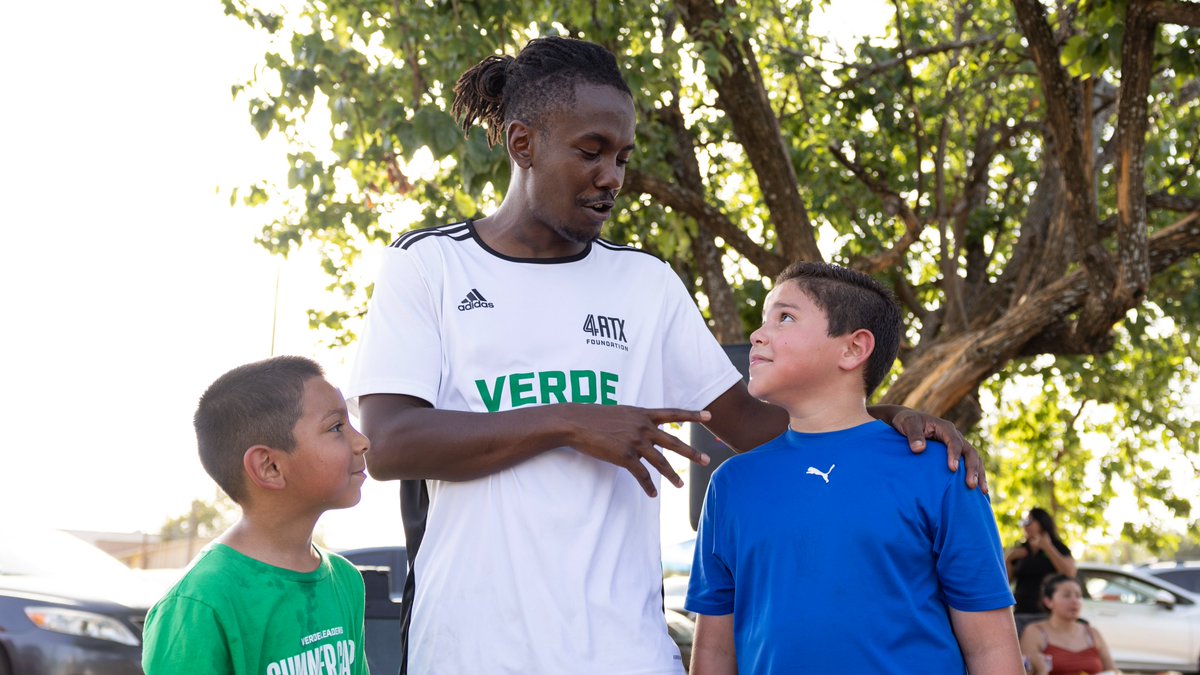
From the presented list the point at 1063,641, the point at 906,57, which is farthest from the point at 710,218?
the point at 1063,641

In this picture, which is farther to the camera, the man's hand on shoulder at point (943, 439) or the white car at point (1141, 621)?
the white car at point (1141, 621)

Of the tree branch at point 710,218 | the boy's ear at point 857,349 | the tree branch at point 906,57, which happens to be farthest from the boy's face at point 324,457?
the tree branch at point 906,57

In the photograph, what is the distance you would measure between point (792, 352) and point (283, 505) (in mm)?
1074

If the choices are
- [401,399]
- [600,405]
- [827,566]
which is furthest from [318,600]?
[827,566]

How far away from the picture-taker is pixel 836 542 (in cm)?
242

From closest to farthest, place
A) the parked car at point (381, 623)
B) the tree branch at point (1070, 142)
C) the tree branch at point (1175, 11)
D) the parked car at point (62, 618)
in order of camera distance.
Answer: the parked car at point (381, 623) → the tree branch at point (1175, 11) → the parked car at point (62, 618) → the tree branch at point (1070, 142)

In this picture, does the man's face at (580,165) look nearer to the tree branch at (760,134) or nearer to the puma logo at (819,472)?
the puma logo at (819,472)

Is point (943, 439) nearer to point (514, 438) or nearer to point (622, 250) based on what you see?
point (622, 250)

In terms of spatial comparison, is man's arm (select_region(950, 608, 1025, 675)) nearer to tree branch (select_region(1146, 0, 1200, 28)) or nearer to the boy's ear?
the boy's ear

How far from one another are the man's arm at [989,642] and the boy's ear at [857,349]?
1.82ft

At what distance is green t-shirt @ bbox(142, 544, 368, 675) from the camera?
7.06 feet

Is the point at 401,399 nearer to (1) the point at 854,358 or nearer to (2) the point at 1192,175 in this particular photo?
(1) the point at 854,358

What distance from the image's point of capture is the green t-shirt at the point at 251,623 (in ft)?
7.06

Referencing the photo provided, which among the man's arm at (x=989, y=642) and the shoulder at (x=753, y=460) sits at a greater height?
the shoulder at (x=753, y=460)
